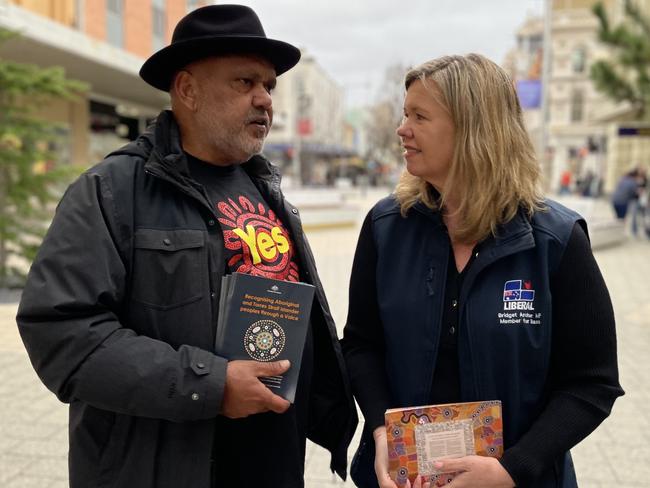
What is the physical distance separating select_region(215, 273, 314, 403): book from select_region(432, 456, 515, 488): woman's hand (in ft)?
1.48

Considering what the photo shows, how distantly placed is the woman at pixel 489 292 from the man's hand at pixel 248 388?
0.38 m

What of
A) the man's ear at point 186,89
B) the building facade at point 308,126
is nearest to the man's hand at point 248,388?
the man's ear at point 186,89

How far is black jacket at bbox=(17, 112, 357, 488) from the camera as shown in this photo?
1.50 meters

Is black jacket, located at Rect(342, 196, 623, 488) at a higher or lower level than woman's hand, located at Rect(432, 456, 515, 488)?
higher

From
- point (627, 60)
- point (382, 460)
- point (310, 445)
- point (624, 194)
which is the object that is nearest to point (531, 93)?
point (624, 194)

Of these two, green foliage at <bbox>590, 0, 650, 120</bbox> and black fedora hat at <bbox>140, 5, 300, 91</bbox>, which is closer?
black fedora hat at <bbox>140, 5, 300, 91</bbox>

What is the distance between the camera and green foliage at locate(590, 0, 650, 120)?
41.1 feet

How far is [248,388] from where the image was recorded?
1.58 metres

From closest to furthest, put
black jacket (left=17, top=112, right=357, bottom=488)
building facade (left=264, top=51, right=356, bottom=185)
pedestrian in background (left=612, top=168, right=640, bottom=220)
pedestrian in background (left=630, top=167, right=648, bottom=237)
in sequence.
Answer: black jacket (left=17, top=112, right=357, bottom=488) < pedestrian in background (left=612, top=168, right=640, bottom=220) < pedestrian in background (left=630, top=167, right=648, bottom=237) < building facade (left=264, top=51, right=356, bottom=185)

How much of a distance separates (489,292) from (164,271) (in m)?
0.88

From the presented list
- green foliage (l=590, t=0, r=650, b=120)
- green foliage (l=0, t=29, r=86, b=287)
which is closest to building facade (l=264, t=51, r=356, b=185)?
green foliage (l=590, t=0, r=650, b=120)

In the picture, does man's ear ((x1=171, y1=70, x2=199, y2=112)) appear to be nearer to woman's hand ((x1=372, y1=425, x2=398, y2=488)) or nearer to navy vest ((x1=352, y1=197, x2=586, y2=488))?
navy vest ((x1=352, y1=197, x2=586, y2=488))

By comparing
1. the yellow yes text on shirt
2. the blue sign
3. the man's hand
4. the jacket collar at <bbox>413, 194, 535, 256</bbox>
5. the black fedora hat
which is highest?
the blue sign

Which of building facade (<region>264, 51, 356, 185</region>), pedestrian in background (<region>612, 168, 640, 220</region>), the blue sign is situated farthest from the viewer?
building facade (<region>264, 51, 356, 185</region>)
